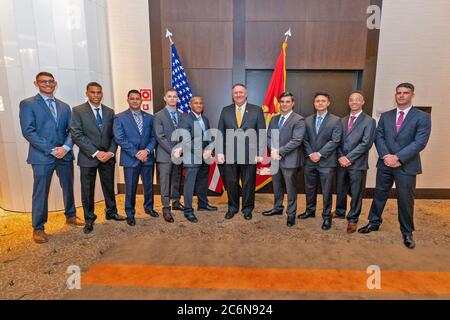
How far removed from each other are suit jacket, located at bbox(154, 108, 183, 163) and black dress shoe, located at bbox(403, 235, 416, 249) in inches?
107

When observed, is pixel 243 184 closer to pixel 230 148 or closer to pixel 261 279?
pixel 230 148

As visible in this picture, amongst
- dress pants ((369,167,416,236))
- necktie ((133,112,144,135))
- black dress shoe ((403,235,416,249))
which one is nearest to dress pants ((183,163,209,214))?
necktie ((133,112,144,135))

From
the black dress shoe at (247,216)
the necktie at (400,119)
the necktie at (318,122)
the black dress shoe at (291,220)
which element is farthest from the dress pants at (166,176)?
the necktie at (400,119)

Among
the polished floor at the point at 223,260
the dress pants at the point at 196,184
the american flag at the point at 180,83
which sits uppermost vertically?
the american flag at the point at 180,83

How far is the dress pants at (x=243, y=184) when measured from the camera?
3459mm

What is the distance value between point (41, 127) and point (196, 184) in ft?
6.29

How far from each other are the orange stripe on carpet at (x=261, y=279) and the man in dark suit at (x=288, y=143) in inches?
41.2

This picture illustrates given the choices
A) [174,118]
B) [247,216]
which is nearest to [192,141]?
[174,118]

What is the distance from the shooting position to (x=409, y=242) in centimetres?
281

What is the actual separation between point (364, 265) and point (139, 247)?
215 centimetres

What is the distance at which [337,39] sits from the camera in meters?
4.06

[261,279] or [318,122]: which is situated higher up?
[318,122]

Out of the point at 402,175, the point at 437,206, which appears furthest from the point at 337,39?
the point at 437,206

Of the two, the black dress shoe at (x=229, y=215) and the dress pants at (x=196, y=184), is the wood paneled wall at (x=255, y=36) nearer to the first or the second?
the dress pants at (x=196, y=184)
